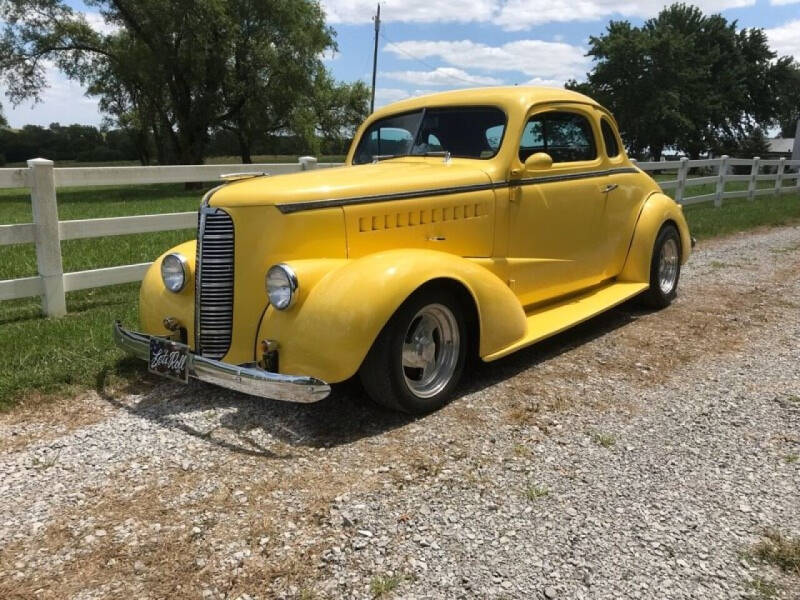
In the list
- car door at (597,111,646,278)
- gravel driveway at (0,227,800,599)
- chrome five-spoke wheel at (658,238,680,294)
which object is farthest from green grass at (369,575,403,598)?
chrome five-spoke wheel at (658,238,680,294)

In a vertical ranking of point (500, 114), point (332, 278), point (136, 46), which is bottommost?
point (332, 278)

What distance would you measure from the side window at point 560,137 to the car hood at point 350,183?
0.63 metres

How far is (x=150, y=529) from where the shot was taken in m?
2.64

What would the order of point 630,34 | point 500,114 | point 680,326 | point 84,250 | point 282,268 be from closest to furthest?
point 282,268
point 500,114
point 680,326
point 84,250
point 630,34

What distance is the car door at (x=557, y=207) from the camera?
470 centimetres

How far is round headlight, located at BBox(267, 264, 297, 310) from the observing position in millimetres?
3402

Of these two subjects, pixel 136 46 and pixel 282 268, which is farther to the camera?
pixel 136 46

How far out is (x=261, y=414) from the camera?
378cm

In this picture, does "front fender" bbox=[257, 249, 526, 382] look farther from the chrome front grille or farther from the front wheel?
the chrome front grille

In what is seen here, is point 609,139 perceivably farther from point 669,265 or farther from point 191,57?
point 191,57

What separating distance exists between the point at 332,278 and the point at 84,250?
252 inches

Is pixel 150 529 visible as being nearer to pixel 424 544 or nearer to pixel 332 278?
pixel 424 544

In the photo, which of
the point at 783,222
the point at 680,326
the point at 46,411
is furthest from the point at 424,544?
the point at 783,222

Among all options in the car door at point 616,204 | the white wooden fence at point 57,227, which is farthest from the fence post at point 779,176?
the white wooden fence at point 57,227
